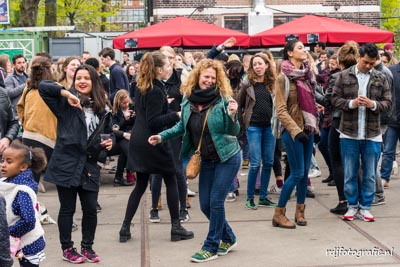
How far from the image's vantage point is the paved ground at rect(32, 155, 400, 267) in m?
6.37

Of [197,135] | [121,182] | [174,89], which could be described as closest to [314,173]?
[121,182]

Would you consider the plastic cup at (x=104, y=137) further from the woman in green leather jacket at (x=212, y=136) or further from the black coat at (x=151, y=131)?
the black coat at (x=151, y=131)

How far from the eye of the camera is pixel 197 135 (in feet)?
20.8

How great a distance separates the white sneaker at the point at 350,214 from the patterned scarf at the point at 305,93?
3.57 feet

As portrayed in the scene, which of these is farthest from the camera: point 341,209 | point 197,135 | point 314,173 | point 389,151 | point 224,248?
point 314,173

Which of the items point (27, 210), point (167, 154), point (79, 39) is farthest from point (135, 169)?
point (79, 39)

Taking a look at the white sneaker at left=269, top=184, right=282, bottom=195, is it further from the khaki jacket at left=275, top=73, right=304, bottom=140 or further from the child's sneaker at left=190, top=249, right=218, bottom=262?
the child's sneaker at left=190, top=249, right=218, bottom=262

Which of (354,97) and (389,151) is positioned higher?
(354,97)

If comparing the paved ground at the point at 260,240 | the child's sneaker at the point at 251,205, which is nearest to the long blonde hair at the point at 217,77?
the paved ground at the point at 260,240

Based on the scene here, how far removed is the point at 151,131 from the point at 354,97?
2.27 m

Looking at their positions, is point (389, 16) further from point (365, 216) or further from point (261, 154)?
point (365, 216)

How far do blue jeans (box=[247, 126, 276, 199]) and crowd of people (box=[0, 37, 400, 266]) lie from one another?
0.05 feet

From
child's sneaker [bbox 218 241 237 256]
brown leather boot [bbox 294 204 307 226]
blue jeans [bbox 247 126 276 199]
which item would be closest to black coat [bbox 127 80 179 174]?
child's sneaker [bbox 218 241 237 256]

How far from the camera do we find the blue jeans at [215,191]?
20.4 feet
